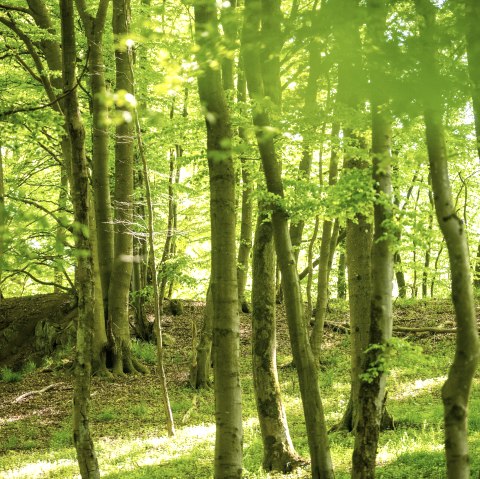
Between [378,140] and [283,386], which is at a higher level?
[378,140]

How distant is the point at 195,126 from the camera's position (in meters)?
9.20

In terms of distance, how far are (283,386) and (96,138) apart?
847cm

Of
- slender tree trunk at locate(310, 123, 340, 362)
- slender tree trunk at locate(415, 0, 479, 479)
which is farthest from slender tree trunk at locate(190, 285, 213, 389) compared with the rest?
slender tree trunk at locate(415, 0, 479, 479)

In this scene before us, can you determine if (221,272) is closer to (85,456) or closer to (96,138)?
(85,456)

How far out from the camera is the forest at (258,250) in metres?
3.82

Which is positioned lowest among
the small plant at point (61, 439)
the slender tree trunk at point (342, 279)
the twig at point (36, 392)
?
the small plant at point (61, 439)

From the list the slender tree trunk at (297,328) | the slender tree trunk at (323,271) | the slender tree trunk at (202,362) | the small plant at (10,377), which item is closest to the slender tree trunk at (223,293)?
the slender tree trunk at (297,328)

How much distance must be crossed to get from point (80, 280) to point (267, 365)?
114 inches

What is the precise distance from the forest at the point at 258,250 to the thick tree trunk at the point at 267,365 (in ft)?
0.10

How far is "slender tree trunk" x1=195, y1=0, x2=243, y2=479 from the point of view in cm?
573

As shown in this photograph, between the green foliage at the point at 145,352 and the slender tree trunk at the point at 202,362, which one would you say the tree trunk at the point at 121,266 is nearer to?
the green foliage at the point at 145,352

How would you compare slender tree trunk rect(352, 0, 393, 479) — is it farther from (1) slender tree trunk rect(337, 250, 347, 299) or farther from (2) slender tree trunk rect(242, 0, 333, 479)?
(1) slender tree trunk rect(337, 250, 347, 299)

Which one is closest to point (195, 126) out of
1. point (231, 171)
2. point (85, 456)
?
point (231, 171)

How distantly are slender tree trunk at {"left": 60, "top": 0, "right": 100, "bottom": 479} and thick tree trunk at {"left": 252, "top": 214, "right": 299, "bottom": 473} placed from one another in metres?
2.37
